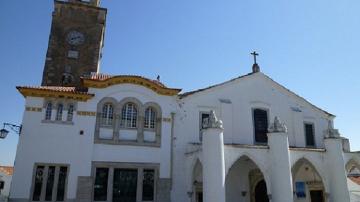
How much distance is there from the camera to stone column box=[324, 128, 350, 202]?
59.7ft

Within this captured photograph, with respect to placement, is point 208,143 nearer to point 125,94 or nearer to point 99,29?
point 125,94

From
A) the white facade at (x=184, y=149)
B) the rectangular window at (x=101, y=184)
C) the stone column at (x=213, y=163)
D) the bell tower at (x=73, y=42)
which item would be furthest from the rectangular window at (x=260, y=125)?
the bell tower at (x=73, y=42)

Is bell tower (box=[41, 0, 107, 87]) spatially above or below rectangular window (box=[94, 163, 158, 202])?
above

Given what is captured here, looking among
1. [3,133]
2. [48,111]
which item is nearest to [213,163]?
[48,111]

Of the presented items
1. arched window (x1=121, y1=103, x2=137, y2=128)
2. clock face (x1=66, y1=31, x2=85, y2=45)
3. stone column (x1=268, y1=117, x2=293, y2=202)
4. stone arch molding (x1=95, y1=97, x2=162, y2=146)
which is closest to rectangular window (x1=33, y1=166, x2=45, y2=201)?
stone arch molding (x1=95, y1=97, x2=162, y2=146)

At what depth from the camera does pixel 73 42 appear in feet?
92.5

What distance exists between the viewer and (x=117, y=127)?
18.8 metres

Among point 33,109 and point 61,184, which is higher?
point 33,109

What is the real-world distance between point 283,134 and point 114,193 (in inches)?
391

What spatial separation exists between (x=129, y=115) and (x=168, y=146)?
9.93 ft

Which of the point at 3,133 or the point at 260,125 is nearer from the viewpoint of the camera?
the point at 3,133

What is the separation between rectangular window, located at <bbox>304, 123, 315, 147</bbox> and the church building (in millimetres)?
73

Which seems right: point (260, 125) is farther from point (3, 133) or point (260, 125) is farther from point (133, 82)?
point (3, 133)

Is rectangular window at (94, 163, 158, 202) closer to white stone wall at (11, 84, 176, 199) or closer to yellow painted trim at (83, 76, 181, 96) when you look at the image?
white stone wall at (11, 84, 176, 199)
